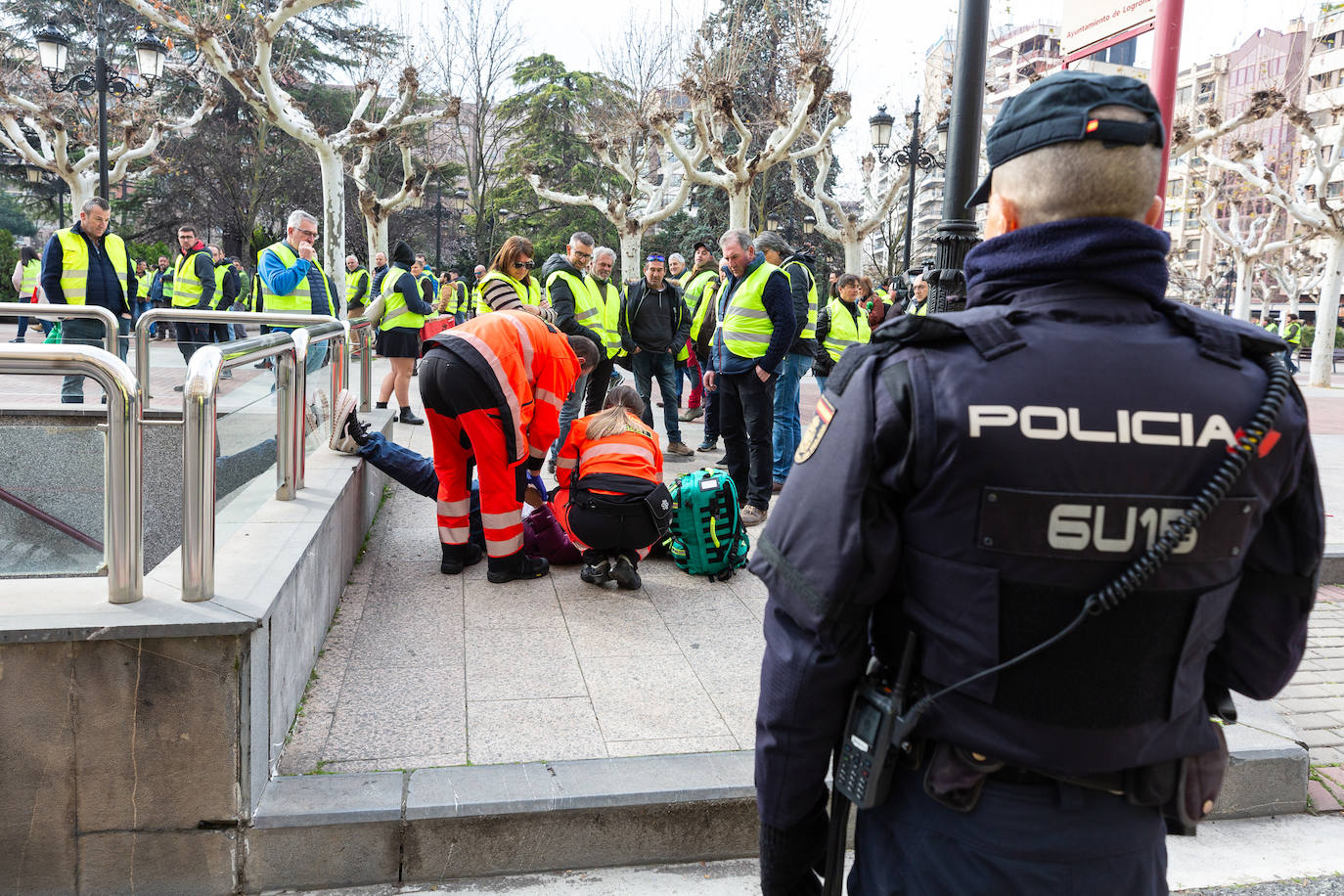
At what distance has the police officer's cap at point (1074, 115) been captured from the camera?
1.61m

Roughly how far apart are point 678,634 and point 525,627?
71cm

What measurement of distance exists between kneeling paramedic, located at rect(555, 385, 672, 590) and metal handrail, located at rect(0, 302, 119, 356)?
258 centimetres

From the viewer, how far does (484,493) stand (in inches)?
204

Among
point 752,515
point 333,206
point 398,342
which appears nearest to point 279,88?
point 333,206

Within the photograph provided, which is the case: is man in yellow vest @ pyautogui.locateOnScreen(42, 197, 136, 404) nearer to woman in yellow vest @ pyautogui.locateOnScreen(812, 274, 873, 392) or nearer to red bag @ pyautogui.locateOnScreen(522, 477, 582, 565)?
red bag @ pyautogui.locateOnScreen(522, 477, 582, 565)

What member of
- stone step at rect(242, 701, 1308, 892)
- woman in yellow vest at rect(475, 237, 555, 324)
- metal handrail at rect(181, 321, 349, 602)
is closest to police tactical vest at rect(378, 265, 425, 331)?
woman in yellow vest at rect(475, 237, 555, 324)

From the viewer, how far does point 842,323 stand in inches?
353

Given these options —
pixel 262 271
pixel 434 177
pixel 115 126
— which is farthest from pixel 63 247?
pixel 434 177

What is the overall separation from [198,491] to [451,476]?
2338 mm

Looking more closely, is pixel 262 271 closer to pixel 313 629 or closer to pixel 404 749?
pixel 313 629

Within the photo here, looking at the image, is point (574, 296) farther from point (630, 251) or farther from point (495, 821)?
point (630, 251)

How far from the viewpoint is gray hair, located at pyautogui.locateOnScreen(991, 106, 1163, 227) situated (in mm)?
1623

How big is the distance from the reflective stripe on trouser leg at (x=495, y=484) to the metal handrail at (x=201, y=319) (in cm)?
154

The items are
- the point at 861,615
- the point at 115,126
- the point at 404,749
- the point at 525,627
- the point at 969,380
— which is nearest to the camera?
the point at 969,380
